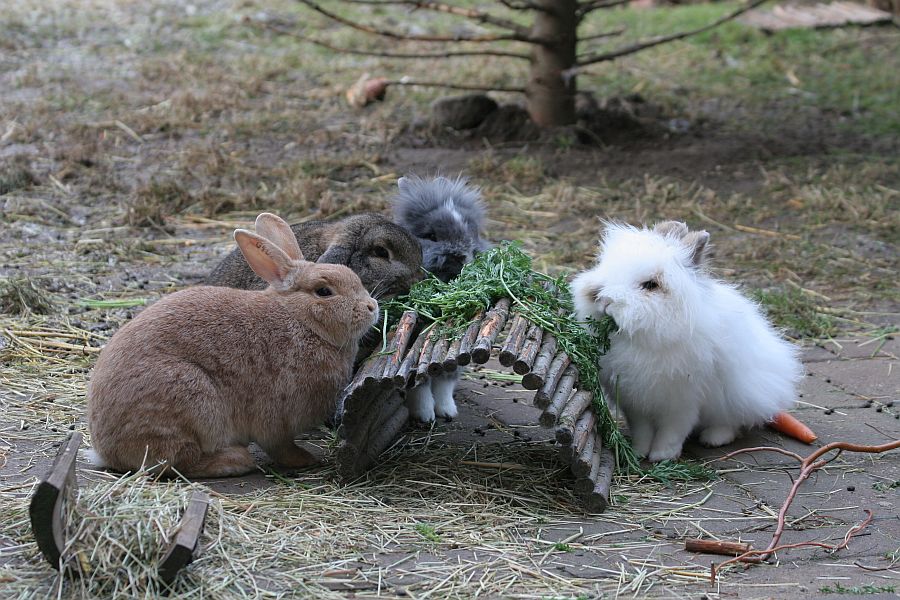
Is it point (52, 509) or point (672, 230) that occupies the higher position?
point (672, 230)

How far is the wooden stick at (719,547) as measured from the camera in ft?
12.4

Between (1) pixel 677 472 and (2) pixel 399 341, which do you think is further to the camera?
(1) pixel 677 472

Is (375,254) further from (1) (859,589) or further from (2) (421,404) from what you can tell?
(1) (859,589)

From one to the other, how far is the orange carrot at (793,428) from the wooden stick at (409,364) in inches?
76.3

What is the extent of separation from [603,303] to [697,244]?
1.63 ft

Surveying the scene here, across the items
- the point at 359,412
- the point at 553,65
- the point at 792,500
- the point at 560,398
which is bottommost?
the point at 792,500

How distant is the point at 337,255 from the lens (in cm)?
500

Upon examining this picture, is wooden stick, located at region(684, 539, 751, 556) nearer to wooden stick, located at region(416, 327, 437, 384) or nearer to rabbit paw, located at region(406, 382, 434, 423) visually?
wooden stick, located at region(416, 327, 437, 384)

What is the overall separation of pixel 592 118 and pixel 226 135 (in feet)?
11.4

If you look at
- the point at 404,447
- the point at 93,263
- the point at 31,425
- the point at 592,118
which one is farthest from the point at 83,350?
the point at 592,118

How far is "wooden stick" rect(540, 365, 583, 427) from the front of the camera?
13.2 ft

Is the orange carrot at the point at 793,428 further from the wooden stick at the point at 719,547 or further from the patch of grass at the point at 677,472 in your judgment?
the wooden stick at the point at 719,547

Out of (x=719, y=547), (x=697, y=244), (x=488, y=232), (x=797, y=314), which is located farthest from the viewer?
(x=488, y=232)

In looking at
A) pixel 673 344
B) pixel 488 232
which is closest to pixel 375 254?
pixel 673 344
